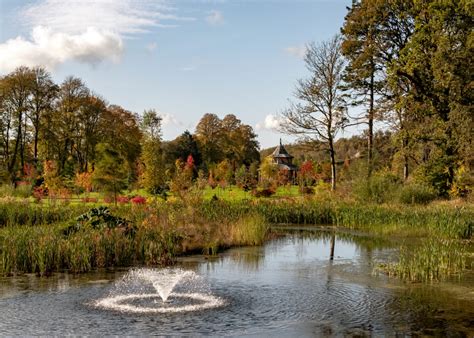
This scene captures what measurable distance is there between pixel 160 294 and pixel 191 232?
21.9 feet

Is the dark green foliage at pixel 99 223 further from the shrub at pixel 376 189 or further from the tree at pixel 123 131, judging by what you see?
the tree at pixel 123 131

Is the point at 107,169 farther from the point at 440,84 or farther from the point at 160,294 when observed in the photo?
the point at 440,84

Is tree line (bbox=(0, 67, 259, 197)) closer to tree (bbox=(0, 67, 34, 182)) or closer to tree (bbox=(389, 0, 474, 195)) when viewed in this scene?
tree (bbox=(0, 67, 34, 182))

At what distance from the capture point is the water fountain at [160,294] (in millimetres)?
9359

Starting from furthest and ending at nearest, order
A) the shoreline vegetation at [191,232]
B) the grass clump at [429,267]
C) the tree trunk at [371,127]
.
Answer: the tree trunk at [371,127], the shoreline vegetation at [191,232], the grass clump at [429,267]

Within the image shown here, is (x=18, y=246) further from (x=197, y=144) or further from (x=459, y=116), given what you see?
(x=197, y=144)

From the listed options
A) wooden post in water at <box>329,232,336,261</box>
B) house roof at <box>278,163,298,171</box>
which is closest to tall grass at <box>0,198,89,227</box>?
wooden post in water at <box>329,232,336,261</box>

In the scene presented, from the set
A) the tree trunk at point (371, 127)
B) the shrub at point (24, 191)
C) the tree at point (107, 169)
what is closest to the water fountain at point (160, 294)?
the tree at point (107, 169)

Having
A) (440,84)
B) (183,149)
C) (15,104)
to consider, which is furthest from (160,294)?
(183,149)

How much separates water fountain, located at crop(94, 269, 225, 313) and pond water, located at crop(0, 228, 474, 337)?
0.06m

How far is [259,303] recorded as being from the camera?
382 inches

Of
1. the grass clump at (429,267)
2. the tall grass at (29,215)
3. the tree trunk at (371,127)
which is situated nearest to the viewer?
the grass clump at (429,267)

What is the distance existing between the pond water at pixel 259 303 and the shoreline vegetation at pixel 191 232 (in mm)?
654

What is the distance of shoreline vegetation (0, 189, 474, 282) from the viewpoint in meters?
12.5
